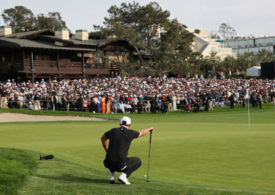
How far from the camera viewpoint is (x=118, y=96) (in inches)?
1563

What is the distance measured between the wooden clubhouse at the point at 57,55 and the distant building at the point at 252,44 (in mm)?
92878

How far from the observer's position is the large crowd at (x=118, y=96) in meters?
36.9

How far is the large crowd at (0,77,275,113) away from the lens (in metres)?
36.9

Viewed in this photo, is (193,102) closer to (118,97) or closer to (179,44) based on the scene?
(118,97)

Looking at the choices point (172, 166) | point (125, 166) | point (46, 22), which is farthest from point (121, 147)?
point (46, 22)

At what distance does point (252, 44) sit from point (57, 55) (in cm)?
11109

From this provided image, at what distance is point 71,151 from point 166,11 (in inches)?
2136

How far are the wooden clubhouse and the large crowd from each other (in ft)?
30.1

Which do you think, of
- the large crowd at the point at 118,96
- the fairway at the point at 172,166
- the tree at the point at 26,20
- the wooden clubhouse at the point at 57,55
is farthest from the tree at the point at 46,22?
the fairway at the point at 172,166

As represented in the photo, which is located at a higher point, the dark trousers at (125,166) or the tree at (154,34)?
the tree at (154,34)

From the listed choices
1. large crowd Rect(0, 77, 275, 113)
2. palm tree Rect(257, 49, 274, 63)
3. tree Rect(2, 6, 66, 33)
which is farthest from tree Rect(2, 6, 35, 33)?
palm tree Rect(257, 49, 274, 63)

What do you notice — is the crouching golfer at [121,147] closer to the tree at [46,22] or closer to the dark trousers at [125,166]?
the dark trousers at [125,166]

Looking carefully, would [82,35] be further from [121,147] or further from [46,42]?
[121,147]

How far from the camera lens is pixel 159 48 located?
66.1 meters
